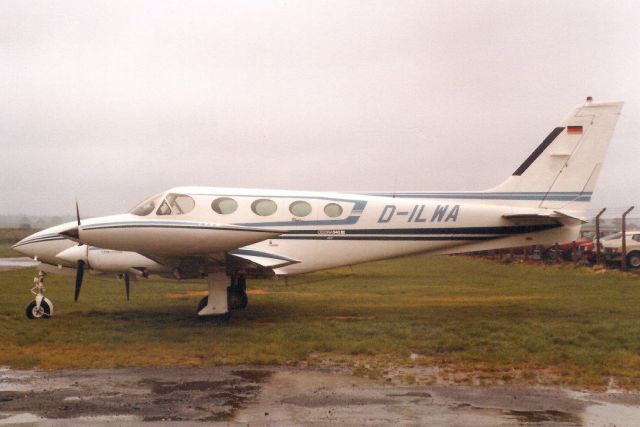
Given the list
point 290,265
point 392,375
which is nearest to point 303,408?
point 392,375

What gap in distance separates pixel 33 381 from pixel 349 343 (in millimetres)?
5547

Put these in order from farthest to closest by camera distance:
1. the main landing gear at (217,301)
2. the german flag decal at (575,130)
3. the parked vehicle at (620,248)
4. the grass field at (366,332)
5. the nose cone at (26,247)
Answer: the parked vehicle at (620,248) < the german flag decal at (575,130) < the nose cone at (26,247) < the main landing gear at (217,301) < the grass field at (366,332)

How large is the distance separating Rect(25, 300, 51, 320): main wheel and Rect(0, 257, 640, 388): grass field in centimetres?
19

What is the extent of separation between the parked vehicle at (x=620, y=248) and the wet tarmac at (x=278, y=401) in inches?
1022

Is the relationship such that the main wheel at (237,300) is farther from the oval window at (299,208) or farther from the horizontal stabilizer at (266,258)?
the oval window at (299,208)

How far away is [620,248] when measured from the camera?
33656mm

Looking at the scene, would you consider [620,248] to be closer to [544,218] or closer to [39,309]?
[544,218]

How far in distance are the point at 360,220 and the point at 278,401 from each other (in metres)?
8.79

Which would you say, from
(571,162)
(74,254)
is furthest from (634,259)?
(74,254)

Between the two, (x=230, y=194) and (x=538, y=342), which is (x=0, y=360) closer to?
(x=230, y=194)

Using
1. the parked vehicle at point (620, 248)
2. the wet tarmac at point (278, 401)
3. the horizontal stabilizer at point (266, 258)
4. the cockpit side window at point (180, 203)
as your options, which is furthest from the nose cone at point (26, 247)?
the parked vehicle at point (620, 248)

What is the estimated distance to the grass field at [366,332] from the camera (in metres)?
11.4

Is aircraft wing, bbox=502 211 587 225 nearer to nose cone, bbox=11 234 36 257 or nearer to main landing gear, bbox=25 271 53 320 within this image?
main landing gear, bbox=25 271 53 320

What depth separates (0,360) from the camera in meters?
11.8
